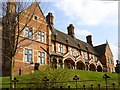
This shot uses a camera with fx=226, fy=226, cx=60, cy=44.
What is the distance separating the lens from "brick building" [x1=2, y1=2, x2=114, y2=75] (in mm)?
24778

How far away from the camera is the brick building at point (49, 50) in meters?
24.8

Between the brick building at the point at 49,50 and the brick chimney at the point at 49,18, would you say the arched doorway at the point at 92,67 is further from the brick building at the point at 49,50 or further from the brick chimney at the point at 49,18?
the brick chimney at the point at 49,18

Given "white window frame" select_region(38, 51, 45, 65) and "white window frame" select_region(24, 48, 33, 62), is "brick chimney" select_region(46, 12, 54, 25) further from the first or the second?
"white window frame" select_region(24, 48, 33, 62)

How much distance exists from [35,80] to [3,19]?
15.1ft

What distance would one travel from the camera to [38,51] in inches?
1118

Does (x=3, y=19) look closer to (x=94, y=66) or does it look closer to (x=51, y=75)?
(x=51, y=75)

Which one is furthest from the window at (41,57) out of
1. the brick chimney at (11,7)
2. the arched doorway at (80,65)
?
the brick chimney at (11,7)

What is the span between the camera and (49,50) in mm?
30375

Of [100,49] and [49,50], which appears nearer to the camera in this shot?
[49,50]

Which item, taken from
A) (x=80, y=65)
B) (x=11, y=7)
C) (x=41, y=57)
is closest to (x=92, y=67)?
(x=80, y=65)

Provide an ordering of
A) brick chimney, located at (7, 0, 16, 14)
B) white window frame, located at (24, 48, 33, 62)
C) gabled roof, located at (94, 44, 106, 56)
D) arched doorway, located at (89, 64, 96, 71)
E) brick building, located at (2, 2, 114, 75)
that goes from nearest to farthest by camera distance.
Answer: brick chimney, located at (7, 0, 16, 14) → brick building, located at (2, 2, 114, 75) → white window frame, located at (24, 48, 33, 62) → arched doorway, located at (89, 64, 96, 71) → gabled roof, located at (94, 44, 106, 56)

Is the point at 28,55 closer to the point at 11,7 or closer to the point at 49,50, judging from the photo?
the point at 49,50

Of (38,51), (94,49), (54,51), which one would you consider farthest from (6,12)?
(94,49)

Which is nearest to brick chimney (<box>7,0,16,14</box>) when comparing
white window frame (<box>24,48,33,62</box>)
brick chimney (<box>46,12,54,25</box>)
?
white window frame (<box>24,48,33,62</box>)
